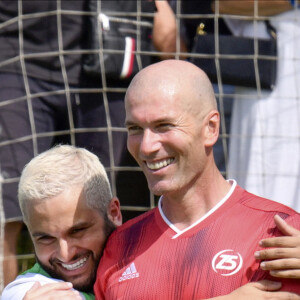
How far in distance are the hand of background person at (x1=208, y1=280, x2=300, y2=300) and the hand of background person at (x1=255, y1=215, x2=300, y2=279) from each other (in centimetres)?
4

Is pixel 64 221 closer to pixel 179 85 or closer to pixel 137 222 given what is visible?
pixel 137 222

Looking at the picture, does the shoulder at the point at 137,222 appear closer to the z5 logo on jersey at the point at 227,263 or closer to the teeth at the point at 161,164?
the teeth at the point at 161,164

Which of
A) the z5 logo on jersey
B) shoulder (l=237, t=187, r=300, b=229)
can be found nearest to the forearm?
shoulder (l=237, t=187, r=300, b=229)

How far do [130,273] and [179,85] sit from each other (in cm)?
66

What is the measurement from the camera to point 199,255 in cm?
300

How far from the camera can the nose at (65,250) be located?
336cm

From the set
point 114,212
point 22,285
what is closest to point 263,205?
point 114,212

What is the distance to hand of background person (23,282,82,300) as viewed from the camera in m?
3.25

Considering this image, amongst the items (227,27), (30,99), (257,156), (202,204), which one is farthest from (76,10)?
(202,204)

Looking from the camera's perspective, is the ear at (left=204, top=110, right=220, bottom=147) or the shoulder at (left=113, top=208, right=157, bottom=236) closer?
the ear at (left=204, top=110, right=220, bottom=147)

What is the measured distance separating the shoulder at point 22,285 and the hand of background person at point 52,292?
0.15 feet

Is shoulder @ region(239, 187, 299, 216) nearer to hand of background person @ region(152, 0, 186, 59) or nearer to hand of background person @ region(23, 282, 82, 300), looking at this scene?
hand of background person @ region(23, 282, 82, 300)

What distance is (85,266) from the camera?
3.41 metres

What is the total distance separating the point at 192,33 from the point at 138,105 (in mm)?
2525
